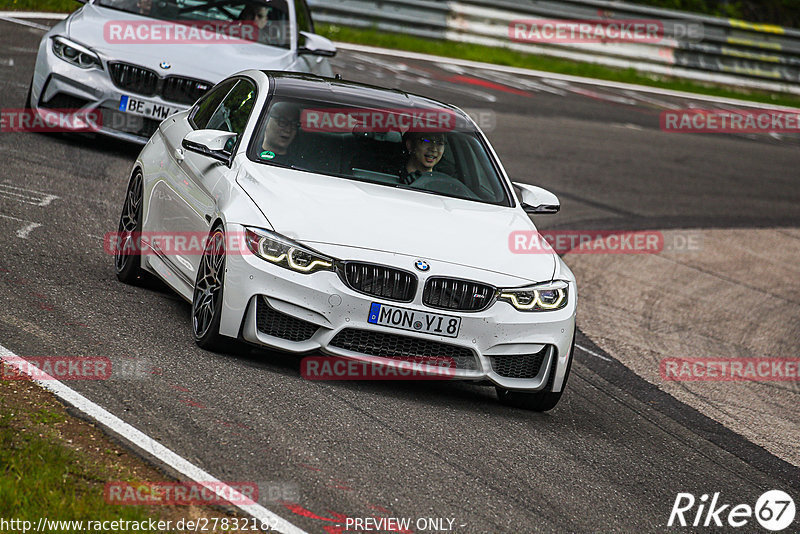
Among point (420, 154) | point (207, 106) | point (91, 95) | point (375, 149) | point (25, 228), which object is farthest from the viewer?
point (91, 95)

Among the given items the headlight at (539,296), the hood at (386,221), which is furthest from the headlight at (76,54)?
the headlight at (539,296)

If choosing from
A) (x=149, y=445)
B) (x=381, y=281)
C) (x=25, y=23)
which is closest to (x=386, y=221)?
(x=381, y=281)

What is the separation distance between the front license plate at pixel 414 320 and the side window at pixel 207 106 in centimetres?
248

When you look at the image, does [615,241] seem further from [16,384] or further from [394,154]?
[16,384]

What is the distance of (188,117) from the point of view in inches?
351

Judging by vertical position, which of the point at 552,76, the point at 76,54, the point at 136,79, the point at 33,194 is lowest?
the point at 552,76

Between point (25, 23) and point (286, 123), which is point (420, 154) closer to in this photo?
point (286, 123)

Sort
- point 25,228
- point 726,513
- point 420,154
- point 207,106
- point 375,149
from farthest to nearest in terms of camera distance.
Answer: point 25,228, point 207,106, point 420,154, point 375,149, point 726,513

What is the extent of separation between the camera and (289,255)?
664 centimetres

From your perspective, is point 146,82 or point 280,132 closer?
point 280,132

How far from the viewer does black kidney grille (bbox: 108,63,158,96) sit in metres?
12.0

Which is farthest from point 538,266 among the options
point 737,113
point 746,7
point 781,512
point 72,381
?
point 746,7

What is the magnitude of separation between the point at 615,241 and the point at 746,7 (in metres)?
21.9

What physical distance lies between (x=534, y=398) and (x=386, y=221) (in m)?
1.36
